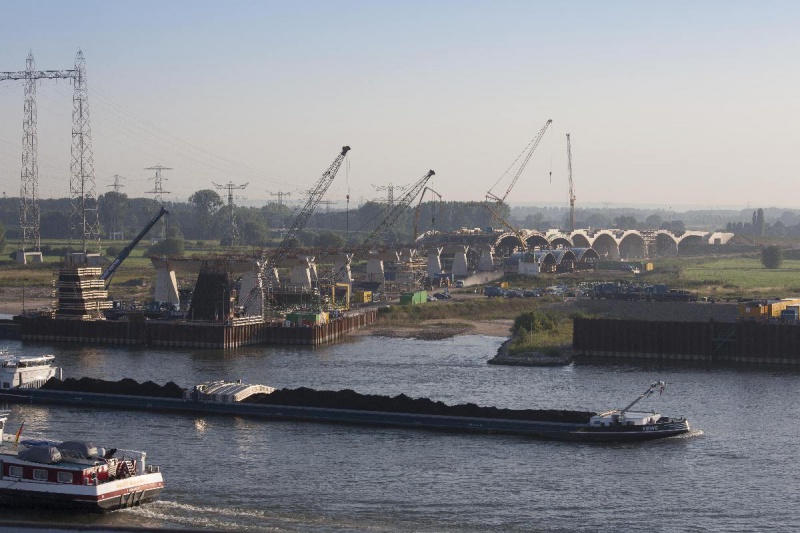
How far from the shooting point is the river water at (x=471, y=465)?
27.3 m

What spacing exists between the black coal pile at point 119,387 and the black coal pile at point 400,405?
294 centimetres

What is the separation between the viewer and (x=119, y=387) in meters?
42.1

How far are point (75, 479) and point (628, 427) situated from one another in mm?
16741

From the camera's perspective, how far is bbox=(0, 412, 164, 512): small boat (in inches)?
1086

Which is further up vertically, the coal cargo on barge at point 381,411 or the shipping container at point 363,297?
the shipping container at point 363,297

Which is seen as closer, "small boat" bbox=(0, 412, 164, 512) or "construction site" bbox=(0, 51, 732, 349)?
"small boat" bbox=(0, 412, 164, 512)

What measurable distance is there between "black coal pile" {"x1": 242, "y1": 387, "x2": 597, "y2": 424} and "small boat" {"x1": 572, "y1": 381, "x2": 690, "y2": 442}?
778 millimetres

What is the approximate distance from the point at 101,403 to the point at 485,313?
1562 inches

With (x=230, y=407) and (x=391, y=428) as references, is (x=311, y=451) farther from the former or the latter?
(x=230, y=407)

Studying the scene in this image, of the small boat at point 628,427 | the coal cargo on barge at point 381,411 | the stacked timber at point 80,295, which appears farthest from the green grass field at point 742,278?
the coal cargo on barge at point 381,411

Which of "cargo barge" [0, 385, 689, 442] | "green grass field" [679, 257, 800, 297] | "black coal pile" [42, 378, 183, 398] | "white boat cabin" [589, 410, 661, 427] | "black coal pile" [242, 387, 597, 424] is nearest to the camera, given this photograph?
"cargo barge" [0, 385, 689, 442]

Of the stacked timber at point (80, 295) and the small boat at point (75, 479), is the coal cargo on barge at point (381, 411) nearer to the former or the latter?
the small boat at point (75, 479)

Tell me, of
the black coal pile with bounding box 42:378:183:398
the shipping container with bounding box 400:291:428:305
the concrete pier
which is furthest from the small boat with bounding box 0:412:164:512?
the shipping container with bounding box 400:291:428:305

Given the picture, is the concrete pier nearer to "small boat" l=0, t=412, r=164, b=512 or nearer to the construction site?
the construction site
